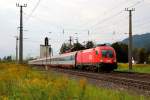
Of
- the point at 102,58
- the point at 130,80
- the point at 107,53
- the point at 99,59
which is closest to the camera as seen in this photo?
the point at 130,80

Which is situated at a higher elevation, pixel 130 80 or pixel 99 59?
pixel 99 59

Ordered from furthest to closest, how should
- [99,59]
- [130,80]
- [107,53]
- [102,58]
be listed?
[107,53] < [102,58] < [99,59] < [130,80]

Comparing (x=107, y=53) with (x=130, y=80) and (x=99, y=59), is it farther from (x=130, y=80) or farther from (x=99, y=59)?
(x=130, y=80)

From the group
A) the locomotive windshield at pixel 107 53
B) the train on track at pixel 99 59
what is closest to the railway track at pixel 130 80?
the train on track at pixel 99 59

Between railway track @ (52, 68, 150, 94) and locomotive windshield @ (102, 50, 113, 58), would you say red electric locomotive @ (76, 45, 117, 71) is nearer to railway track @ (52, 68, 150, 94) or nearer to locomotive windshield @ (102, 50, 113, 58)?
locomotive windshield @ (102, 50, 113, 58)

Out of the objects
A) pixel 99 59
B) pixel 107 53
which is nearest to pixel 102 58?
pixel 99 59

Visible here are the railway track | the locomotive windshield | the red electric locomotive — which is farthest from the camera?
the locomotive windshield

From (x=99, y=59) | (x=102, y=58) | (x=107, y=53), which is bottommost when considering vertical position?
(x=99, y=59)

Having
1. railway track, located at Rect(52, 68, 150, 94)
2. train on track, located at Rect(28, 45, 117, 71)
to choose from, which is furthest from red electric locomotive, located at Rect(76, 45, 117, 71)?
railway track, located at Rect(52, 68, 150, 94)

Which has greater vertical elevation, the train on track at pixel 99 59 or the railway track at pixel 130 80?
the train on track at pixel 99 59

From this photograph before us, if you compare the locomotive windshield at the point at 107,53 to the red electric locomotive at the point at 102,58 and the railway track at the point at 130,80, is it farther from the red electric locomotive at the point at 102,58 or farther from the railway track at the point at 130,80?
the railway track at the point at 130,80

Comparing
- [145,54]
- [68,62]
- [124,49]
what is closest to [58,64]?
[68,62]

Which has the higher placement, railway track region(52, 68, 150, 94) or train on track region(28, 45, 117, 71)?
train on track region(28, 45, 117, 71)

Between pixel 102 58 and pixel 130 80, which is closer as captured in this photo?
pixel 130 80
